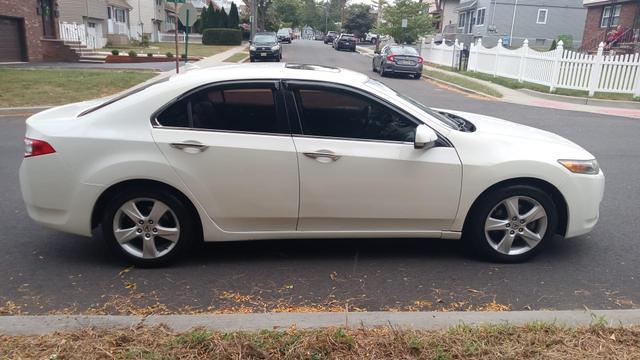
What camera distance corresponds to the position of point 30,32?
25438mm

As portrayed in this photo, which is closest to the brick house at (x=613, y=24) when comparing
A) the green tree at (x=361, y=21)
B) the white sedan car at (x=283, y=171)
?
the white sedan car at (x=283, y=171)

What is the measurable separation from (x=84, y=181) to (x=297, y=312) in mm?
1949

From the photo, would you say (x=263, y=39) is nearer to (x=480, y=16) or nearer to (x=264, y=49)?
(x=264, y=49)

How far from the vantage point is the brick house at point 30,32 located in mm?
24094

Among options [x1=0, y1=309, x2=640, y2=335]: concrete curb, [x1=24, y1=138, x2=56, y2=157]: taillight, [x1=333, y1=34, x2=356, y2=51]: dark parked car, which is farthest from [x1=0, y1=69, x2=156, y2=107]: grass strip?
[x1=333, y1=34, x2=356, y2=51]: dark parked car

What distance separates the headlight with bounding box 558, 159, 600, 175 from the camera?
169 inches

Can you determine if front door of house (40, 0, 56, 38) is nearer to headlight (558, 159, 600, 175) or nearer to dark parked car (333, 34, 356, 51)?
dark parked car (333, 34, 356, 51)

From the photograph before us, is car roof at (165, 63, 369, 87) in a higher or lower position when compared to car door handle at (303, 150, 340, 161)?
higher

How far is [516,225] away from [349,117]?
1.65 meters

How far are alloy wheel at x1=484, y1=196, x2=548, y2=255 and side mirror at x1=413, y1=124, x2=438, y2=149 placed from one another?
805 millimetres

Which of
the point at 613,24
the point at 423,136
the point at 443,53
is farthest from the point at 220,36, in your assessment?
the point at 423,136

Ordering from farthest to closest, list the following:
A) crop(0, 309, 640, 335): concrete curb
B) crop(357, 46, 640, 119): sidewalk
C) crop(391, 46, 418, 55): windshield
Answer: crop(391, 46, 418, 55): windshield → crop(357, 46, 640, 119): sidewalk → crop(0, 309, 640, 335): concrete curb

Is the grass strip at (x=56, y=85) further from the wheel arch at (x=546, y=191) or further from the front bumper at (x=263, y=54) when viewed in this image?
A: the front bumper at (x=263, y=54)

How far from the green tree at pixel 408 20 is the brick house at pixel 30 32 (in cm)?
2513
